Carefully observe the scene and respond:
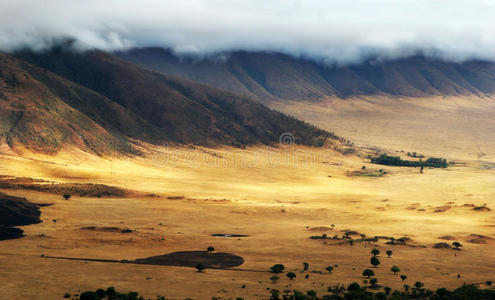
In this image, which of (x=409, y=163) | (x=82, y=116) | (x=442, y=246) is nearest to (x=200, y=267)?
(x=442, y=246)

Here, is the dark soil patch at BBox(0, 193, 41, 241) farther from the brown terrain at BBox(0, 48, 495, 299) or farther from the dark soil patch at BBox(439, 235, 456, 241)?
the dark soil patch at BBox(439, 235, 456, 241)

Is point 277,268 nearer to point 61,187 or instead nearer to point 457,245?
point 457,245

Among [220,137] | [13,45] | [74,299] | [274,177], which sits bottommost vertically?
[74,299]

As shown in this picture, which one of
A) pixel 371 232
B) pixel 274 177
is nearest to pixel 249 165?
pixel 274 177

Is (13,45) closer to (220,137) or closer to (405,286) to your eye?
(220,137)

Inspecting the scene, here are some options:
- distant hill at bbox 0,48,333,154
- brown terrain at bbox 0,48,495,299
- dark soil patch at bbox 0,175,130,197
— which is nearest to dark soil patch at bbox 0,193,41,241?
brown terrain at bbox 0,48,495,299

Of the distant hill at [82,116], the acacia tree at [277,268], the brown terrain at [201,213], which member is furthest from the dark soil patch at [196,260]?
the distant hill at [82,116]

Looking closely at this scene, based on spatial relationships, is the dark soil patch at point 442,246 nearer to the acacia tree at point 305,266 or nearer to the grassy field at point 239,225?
the grassy field at point 239,225
